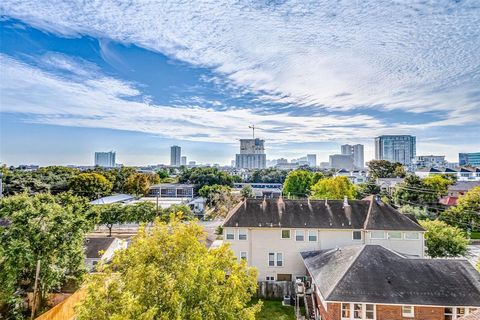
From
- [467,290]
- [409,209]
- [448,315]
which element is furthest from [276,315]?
[409,209]

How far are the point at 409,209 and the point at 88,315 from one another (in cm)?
4337

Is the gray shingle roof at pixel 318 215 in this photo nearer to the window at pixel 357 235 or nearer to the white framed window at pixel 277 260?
the window at pixel 357 235

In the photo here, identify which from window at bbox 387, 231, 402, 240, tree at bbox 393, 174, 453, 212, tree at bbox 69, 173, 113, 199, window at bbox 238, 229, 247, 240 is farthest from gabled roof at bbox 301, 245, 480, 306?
tree at bbox 69, 173, 113, 199

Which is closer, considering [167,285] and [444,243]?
[167,285]

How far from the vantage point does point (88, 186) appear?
66.0 metres

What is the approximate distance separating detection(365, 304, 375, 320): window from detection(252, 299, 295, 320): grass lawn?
5.31 metres

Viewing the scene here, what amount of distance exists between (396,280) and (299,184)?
51809 mm

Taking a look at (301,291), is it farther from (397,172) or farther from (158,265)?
(397,172)

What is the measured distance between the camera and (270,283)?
2258 centimetres

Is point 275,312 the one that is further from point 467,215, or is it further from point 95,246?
point 467,215

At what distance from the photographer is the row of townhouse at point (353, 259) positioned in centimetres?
1555

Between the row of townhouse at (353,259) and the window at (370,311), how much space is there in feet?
0.17

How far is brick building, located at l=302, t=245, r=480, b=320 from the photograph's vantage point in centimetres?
1537

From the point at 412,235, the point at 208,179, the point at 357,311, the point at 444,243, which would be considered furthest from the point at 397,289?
the point at 208,179
